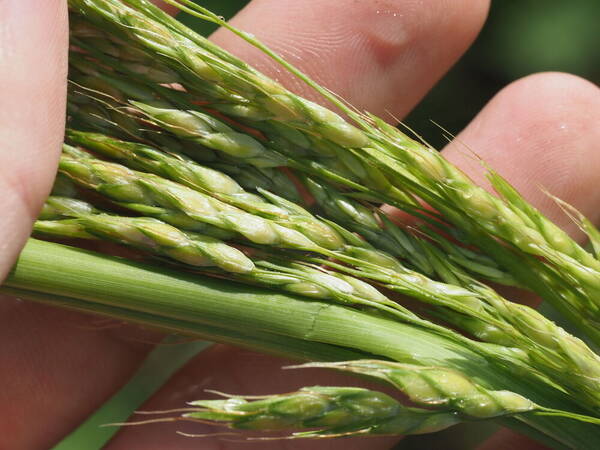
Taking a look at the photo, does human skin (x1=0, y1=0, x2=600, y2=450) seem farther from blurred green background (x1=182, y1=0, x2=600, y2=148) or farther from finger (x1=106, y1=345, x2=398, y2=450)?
blurred green background (x1=182, y1=0, x2=600, y2=148)

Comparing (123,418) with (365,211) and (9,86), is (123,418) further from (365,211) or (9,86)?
(9,86)

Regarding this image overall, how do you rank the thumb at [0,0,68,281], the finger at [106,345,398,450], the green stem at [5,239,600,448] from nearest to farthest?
the thumb at [0,0,68,281], the green stem at [5,239,600,448], the finger at [106,345,398,450]

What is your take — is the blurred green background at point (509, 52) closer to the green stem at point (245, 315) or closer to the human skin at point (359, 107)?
the human skin at point (359, 107)

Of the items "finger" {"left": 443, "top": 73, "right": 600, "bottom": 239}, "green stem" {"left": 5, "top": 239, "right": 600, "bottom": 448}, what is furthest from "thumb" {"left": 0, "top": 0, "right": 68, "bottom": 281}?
"finger" {"left": 443, "top": 73, "right": 600, "bottom": 239}

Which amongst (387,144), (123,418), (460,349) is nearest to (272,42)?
(387,144)

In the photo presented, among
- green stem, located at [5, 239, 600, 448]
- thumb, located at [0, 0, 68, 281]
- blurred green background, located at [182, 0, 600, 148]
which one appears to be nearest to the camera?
thumb, located at [0, 0, 68, 281]

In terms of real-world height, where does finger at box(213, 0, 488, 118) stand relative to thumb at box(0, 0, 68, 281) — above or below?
above

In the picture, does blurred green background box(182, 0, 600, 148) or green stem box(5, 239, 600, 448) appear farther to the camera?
blurred green background box(182, 0, 600, 148)

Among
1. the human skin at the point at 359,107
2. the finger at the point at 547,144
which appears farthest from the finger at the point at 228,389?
the finger at the point at 547,144
